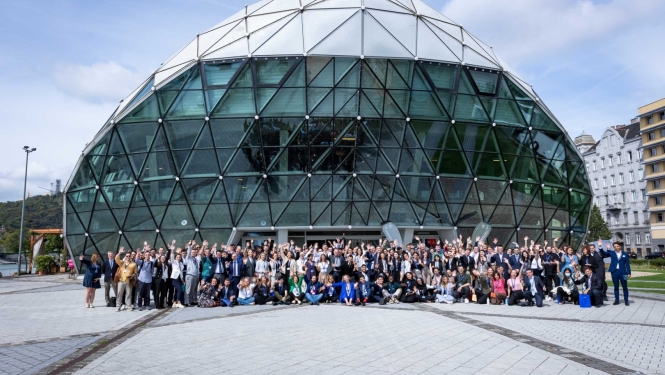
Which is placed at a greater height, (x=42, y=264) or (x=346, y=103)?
(x=346, y=103)

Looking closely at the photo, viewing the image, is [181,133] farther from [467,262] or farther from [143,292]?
[467,262]

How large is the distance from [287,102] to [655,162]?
5796 cm

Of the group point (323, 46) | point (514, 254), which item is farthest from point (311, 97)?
point (514, 254)

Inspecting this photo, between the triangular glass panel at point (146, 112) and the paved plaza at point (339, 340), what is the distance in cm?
1201

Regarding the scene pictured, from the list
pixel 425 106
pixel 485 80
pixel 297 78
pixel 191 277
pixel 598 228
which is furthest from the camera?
pixel 598 228

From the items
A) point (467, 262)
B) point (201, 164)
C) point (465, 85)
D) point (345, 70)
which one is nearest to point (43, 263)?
point (201, 164)

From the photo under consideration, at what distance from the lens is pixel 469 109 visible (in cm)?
2434

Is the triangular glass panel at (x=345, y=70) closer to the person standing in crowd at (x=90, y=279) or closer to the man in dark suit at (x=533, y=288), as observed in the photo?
the man in dark suit at (x=533, y=288)

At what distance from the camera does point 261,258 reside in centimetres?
1623

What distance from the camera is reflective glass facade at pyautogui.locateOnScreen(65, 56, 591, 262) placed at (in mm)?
23281

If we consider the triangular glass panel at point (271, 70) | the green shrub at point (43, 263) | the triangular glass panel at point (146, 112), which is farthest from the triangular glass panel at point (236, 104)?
the green shrub at point (43, 263)

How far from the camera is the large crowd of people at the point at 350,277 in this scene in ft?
47.8

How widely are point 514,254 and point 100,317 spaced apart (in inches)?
506

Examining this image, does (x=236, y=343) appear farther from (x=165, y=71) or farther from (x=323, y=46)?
(x=165, y=71)
